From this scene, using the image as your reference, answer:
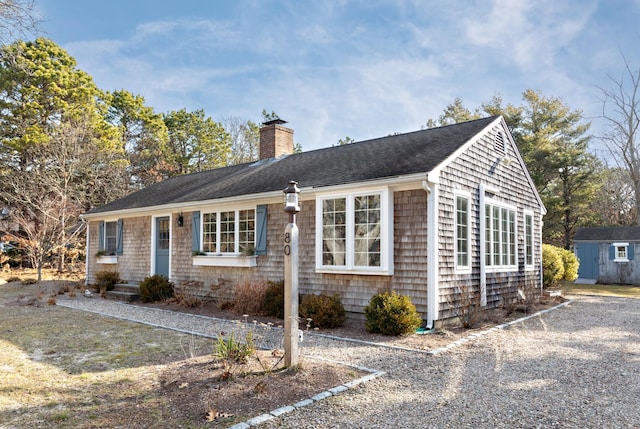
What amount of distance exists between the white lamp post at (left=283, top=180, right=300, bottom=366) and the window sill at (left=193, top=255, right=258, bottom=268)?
5275 millimetres

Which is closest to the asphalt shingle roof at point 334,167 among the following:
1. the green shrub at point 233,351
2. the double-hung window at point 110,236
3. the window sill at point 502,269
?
the double-hung window at point 110,236

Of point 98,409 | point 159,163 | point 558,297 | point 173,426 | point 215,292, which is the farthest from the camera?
point 159,163

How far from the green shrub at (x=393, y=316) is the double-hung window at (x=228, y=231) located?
4034 millimetres

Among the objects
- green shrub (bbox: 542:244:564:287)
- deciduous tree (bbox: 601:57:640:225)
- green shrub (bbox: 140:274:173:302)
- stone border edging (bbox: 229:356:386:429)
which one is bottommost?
stone border edging (bbox: 229:356:386:429)

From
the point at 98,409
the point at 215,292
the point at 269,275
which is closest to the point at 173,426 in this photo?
the point at 98,409

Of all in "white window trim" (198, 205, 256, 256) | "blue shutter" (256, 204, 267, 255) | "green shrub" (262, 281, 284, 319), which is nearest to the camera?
"green shrub" (262, 281, 284, 319)

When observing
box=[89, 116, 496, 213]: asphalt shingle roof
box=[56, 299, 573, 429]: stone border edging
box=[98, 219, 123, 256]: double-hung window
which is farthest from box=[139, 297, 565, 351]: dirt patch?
box=[98, 219, 123, 256]: double-hung window

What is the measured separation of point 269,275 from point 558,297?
29.1ft

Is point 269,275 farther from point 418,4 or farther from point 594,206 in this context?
point 594,206

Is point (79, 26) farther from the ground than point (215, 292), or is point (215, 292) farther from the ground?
point (79, 26)

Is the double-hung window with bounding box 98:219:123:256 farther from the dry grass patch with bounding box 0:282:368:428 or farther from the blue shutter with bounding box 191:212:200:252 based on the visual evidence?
the dry grass patch with bounding box 0:282:368:428

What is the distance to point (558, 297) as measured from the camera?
1295cm

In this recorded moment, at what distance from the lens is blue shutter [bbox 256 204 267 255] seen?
1020cm

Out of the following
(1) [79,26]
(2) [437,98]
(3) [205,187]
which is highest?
(2) [437,98]
